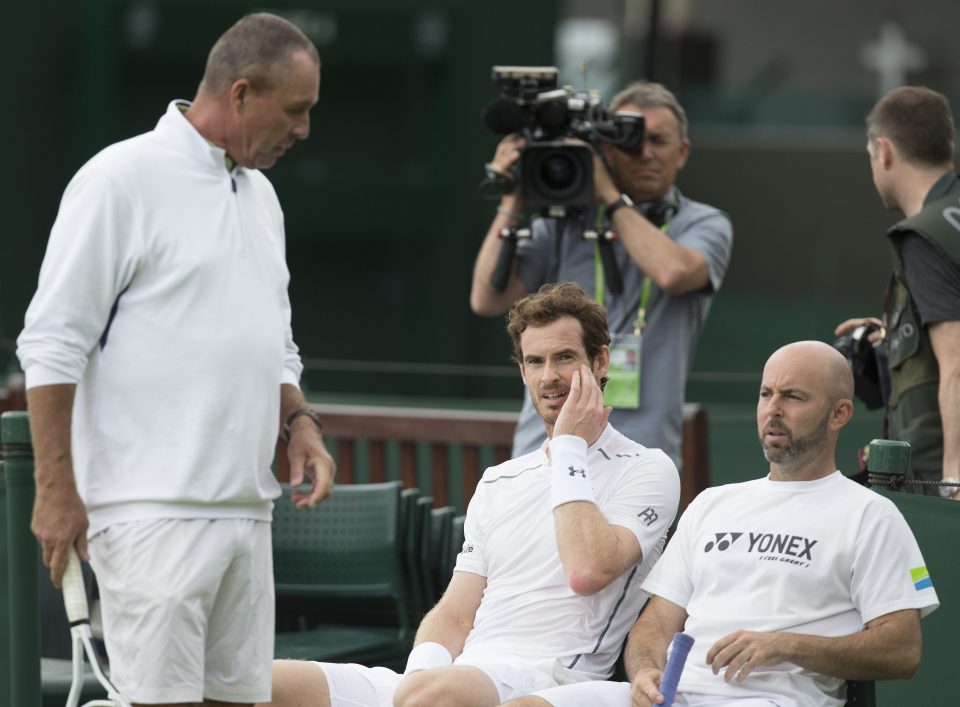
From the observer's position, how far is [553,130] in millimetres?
4719

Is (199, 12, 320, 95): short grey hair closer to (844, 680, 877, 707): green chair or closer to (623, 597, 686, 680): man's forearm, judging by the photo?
(623, 597, 686, 680): man's forearm

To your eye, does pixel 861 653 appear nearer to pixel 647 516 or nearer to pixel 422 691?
pixel 647 516

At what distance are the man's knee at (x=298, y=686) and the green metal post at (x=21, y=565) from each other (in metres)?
0.56

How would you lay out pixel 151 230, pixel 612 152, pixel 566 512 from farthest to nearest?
pixel 612 152, pixel 566 512, pixel 151 230

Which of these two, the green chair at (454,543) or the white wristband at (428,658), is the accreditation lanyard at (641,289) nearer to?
the green chair at (454,543)

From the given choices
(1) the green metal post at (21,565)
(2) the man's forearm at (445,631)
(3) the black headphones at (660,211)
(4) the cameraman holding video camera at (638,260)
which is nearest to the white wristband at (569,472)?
(2) the man's forearm at (445,631)

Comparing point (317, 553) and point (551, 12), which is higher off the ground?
point (551, 12)

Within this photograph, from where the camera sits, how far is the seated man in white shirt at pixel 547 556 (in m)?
3.38

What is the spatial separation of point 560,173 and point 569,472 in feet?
4.64

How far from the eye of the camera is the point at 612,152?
185 inches

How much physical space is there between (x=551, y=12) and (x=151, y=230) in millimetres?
7241

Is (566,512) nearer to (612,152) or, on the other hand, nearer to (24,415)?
(24,415)

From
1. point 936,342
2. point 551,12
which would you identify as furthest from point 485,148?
point 936,342

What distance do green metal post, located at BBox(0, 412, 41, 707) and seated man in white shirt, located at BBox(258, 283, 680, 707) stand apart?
57 cm
